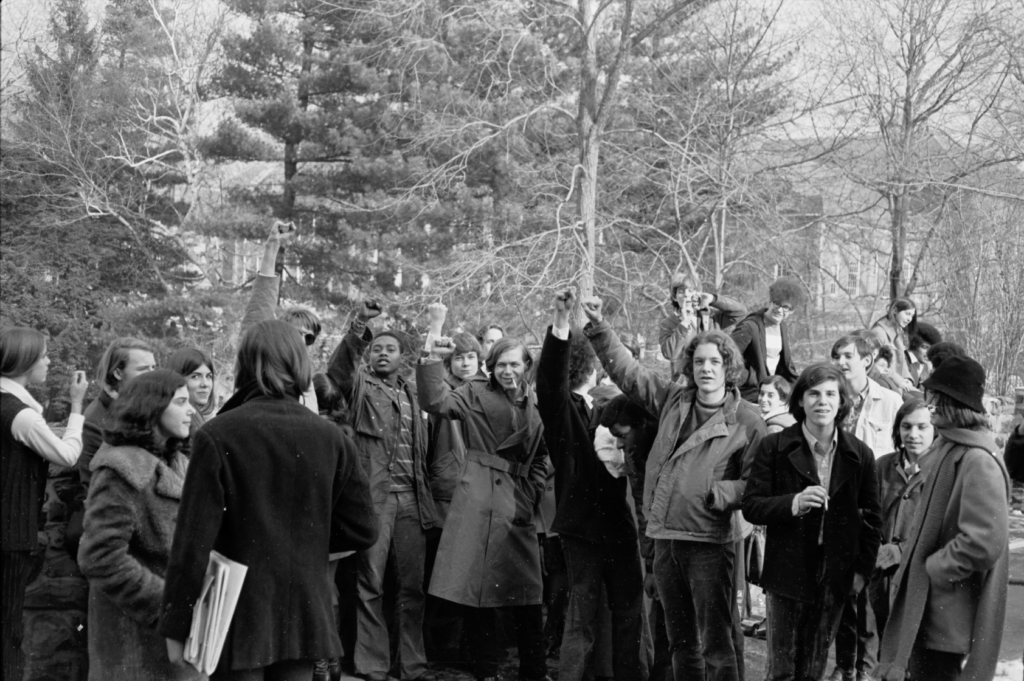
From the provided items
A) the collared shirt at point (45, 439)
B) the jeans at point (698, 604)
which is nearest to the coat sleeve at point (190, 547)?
the collared shirt at point (45, 439)

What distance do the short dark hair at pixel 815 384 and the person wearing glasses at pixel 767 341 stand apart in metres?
1.66

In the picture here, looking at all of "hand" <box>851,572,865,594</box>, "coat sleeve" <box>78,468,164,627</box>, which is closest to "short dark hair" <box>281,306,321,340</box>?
"coat sleeve" <box>78,468,164,627</box>

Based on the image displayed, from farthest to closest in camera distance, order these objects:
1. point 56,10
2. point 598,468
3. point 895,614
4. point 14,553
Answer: point 56,10
point 598,468
point 14,553
point 895,614

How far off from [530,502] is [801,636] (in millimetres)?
1767

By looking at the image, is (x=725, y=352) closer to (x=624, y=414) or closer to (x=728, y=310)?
(x=624, y=414)

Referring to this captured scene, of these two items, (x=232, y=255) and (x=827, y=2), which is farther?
(x=232, y=255)

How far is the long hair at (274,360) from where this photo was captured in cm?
341

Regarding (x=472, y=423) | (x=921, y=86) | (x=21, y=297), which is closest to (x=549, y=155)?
(x=921, y=86)

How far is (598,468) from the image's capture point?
5.48 meters

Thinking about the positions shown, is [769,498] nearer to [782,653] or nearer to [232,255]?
[782,653]

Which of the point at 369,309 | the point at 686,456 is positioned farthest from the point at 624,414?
the point at 369,309

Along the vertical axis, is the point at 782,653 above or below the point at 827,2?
below

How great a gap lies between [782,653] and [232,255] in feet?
65.7

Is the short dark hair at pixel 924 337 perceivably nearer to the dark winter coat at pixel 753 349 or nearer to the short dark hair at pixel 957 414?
the dark winter coat at pixel 753 349
